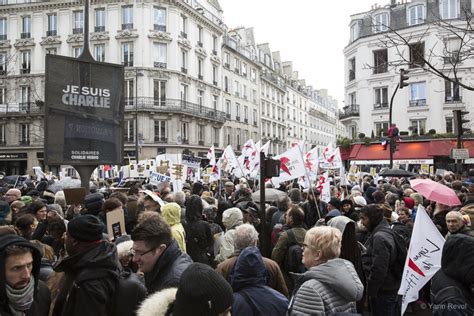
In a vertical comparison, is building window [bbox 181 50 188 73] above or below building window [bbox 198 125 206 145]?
above

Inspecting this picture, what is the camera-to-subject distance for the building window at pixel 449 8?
32.3 meters

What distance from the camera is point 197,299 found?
75.6 inches

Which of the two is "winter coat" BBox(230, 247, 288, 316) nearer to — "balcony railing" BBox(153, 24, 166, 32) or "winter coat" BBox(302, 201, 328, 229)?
"winter coat" BBox(302, 201, 328, 229)

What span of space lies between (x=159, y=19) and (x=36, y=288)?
39489 mm

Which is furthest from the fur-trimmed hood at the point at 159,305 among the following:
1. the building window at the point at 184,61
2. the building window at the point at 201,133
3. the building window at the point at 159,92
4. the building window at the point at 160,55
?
the building window at the point at 201,133

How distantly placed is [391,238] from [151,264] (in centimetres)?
295

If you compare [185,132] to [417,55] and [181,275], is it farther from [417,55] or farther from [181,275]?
[181,275]

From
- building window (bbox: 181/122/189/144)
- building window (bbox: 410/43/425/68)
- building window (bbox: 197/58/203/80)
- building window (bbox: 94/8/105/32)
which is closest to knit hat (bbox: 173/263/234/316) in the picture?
building window (bbox: 410/43/425/68)

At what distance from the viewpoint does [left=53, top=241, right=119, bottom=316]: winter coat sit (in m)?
2.66

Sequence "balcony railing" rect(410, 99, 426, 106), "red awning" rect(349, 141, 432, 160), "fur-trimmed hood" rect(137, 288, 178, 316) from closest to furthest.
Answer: "fur-trimmed hood" rect(137, 288, 178, 316) → "red awning" rect(349, 141, 432, 160) → "balcony railing" rect(410, 99, 426, 106)

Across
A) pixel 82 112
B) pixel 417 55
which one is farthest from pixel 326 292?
pixel 417 55

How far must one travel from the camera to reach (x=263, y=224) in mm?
5879

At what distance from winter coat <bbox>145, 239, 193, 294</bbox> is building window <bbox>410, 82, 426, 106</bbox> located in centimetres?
3458

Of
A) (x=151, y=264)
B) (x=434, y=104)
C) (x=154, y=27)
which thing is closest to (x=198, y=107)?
(x=154, y=27)
